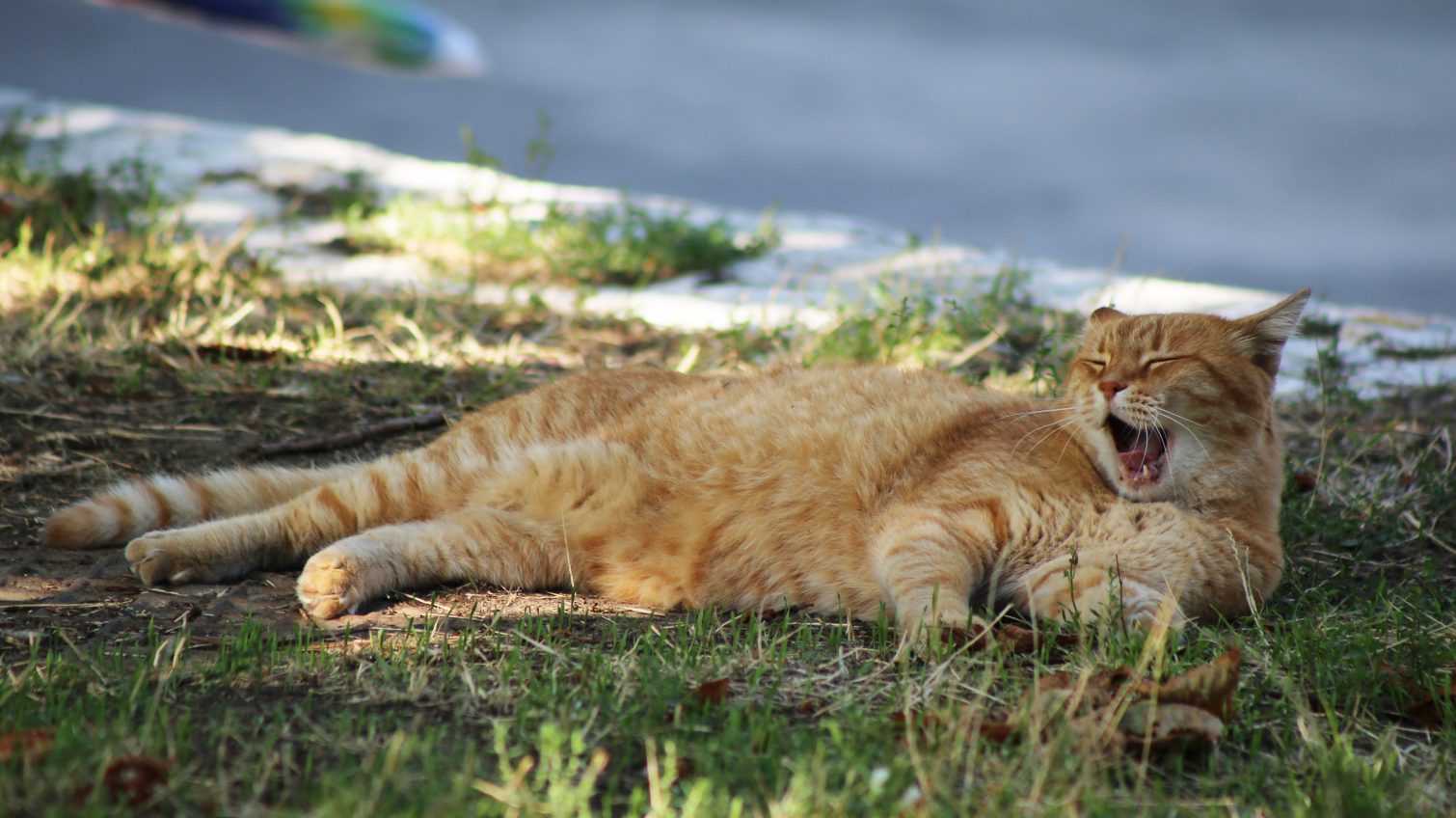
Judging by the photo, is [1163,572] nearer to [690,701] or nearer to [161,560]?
[690,701]

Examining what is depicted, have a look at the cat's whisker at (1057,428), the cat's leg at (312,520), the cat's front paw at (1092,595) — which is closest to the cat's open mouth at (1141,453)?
the cat's whisker at (1057,428)

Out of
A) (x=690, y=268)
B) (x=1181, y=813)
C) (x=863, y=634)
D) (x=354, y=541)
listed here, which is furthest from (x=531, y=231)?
A: (x=1181, y=813)

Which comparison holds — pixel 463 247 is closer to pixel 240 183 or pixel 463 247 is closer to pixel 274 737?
pixel 240 183

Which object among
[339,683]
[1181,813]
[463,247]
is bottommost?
[339,683]

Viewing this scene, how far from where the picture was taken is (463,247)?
23.9 ft

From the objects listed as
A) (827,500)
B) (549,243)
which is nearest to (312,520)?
(827,500)

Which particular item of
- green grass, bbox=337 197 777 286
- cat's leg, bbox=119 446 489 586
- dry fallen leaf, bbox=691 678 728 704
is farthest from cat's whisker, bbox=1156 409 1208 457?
green grass, bbox=337 197 777 286

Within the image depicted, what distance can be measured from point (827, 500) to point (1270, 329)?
50.2 inches

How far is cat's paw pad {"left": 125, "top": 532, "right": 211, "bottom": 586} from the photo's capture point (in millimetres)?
3023

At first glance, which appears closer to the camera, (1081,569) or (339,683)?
(339,683)

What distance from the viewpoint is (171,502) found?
3.43 m

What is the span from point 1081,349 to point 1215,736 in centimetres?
148

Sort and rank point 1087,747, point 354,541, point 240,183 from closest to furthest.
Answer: point 1087,747 < point 354,541 < point 240,183

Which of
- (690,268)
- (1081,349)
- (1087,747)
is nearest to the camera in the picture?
(1087,747)
